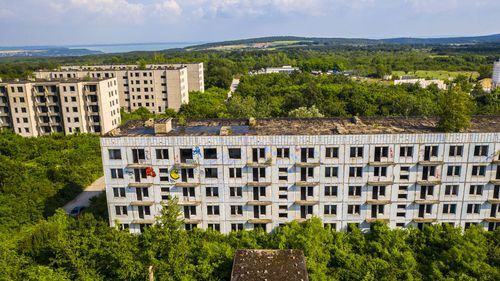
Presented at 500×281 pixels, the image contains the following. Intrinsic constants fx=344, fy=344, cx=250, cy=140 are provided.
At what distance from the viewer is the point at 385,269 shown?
35.5 m

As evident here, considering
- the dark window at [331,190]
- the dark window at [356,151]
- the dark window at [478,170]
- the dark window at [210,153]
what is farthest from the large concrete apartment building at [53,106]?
the dark window at [478,170]

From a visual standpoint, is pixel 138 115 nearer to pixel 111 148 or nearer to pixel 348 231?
pixel 111 148

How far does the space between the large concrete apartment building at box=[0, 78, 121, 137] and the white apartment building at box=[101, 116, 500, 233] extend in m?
63.5

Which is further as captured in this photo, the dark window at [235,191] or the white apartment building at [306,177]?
the dark window at [235,191]

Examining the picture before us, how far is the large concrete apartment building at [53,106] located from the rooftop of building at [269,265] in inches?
3295

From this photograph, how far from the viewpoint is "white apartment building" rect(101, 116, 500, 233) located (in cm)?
4416

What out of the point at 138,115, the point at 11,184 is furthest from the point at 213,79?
the point at 11,184

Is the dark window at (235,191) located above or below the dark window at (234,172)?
below

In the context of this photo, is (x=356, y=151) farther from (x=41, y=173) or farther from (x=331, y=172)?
(x=41, y=173)

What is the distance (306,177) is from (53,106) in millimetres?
90312

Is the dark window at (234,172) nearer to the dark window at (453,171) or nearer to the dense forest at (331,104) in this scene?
the dark window at (453,171)

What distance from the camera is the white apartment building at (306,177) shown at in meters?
44.2

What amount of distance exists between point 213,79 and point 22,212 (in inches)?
5678

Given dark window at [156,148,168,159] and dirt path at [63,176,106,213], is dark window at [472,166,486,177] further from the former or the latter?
dirt path at [63,176,106,213]
